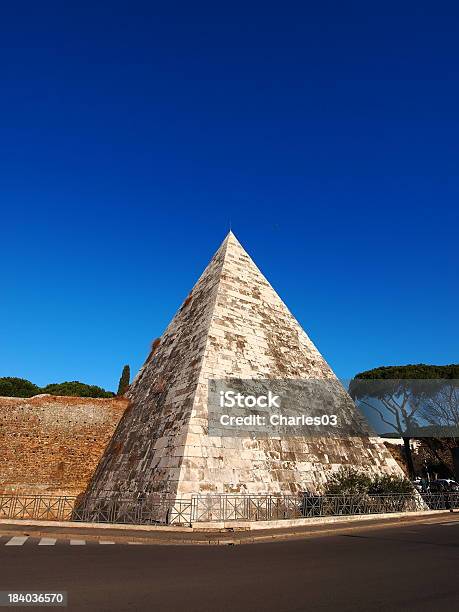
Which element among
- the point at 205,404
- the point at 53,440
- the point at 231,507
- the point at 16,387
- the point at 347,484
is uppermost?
the point at 16,387

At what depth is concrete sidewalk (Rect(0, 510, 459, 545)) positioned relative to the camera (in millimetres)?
7391

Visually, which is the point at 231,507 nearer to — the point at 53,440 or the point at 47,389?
the point at 53,440

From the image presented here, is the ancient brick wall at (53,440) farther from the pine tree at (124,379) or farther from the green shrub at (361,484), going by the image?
the pine tree at (124,379)

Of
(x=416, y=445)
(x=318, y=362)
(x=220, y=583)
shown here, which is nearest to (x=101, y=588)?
(x=220, y=583)

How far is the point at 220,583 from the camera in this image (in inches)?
169

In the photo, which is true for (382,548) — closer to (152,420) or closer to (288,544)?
(288,544)

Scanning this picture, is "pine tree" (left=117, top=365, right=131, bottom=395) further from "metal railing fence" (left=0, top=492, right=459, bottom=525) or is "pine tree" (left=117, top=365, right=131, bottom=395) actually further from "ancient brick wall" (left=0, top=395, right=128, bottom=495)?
"metal railing fence" (left=0, top=492, right=459, bottom=525)

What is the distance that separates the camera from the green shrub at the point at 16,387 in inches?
1139

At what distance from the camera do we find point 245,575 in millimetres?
4652

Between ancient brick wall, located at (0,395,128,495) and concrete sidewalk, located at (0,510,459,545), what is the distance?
5.89m

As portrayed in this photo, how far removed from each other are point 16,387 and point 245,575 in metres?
29.4

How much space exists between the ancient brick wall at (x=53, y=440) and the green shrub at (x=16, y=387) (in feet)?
47.5

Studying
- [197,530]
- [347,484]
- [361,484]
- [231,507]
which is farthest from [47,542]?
[361,484]

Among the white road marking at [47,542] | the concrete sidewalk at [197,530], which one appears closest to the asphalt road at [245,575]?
the white road marking at [47,542]
